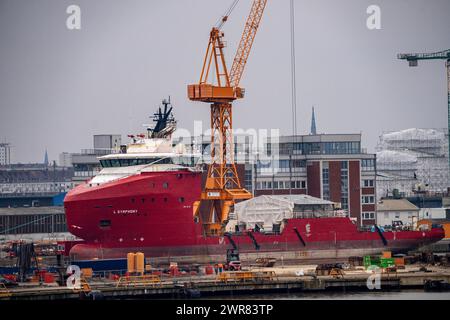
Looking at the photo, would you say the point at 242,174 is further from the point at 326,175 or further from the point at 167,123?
the point at 167,123

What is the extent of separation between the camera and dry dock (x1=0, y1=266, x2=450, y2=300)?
248ft

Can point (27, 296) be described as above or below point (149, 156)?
below

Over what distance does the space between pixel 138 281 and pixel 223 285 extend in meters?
4.94

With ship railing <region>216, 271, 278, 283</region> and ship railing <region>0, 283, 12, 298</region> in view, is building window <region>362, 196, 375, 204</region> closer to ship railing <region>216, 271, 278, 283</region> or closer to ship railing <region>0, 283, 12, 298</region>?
ship railing <region>216, 271, 278, 283</region>

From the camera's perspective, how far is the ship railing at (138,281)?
3112 inches

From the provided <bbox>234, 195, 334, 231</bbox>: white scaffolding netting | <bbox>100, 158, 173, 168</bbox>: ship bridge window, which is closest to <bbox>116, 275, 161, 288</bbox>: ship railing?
<bbox>100, 158, 173, 168</bbox>: ship bridge window

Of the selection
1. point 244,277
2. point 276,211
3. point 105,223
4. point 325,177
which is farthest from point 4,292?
point 325,177

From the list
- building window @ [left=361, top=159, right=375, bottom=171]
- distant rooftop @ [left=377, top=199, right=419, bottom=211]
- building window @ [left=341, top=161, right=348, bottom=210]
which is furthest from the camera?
distant rooftop @ [left=377, top=199, right=419, bottom=211]

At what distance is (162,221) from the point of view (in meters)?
93.9

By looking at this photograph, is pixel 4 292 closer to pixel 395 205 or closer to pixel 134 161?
pixel 134 161

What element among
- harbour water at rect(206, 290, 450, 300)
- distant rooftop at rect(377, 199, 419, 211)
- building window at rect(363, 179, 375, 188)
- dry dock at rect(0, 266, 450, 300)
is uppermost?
building window at rect(363, 179, 375, 188)

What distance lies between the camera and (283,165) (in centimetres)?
12750
